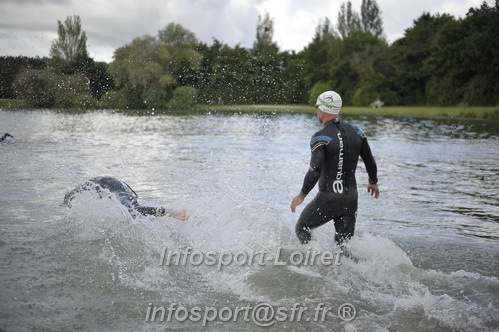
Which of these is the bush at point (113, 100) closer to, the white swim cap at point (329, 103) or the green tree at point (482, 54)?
the green tree at point (482, 54)

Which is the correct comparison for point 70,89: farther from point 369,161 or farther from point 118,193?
point 369,161

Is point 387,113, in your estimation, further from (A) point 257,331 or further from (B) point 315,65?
(A) point 257,331

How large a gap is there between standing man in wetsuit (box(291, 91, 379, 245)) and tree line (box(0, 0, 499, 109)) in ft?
128

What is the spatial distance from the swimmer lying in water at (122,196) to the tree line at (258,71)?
36776mm

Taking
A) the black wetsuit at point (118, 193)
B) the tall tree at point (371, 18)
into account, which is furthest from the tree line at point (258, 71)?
the black wetsuit at point (118, 193)

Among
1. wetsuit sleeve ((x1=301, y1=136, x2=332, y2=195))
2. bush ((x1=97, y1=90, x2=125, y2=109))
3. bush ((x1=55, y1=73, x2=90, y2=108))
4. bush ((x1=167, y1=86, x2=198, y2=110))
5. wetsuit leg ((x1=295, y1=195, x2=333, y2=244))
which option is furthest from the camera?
bush ((x1=97, y1=90, x2=125, y2=109))

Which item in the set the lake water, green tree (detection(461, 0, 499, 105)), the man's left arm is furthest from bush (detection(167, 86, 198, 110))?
the man's left arm

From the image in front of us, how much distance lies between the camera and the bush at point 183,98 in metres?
48.8

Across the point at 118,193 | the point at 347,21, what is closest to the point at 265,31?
the point at 347,21

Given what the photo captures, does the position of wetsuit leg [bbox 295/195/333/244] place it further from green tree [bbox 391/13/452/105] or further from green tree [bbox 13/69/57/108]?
green tree [bbox 391/13/452/105]

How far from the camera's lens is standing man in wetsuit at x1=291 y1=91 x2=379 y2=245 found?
21.2 feet

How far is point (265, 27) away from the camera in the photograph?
298 feet

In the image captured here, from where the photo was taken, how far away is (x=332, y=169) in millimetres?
6555

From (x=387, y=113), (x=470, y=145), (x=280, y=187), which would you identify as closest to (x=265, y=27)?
(x=387, y=113)
